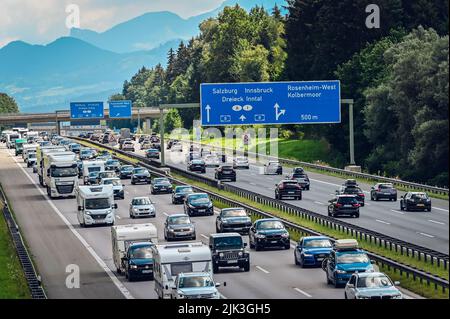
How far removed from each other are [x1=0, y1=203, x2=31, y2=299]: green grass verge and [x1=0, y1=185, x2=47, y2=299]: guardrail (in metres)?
0.21

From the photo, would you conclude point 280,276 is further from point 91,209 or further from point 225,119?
point 225,119

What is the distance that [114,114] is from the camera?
167375mm

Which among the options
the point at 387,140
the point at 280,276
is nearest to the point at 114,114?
the point at 387,140

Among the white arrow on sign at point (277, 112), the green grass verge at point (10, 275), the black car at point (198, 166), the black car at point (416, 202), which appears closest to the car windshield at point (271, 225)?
the green grass verge at point (10, 275)

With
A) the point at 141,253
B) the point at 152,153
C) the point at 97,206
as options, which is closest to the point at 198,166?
the point at 152,153

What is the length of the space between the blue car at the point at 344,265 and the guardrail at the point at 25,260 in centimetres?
1083

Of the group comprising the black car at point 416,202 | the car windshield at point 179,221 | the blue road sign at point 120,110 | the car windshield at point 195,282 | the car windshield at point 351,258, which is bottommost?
the black car at point 416,202

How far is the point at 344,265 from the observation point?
45.4 m

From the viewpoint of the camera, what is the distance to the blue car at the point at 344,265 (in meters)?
45.1

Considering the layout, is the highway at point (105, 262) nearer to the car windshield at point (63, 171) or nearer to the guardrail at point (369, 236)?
the car windshield at point (63, 171)

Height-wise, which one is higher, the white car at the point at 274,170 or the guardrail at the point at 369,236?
the guardrail at the point at 369,236

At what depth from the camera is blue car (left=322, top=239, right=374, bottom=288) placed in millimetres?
45094

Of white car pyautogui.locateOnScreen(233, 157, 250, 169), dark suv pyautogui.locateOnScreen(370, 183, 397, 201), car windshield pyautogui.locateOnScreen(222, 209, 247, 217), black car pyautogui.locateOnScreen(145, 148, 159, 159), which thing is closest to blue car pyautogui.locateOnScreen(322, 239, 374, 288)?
car windshield pyautogui.locateOnScreen(222, 209, 247, 217)
